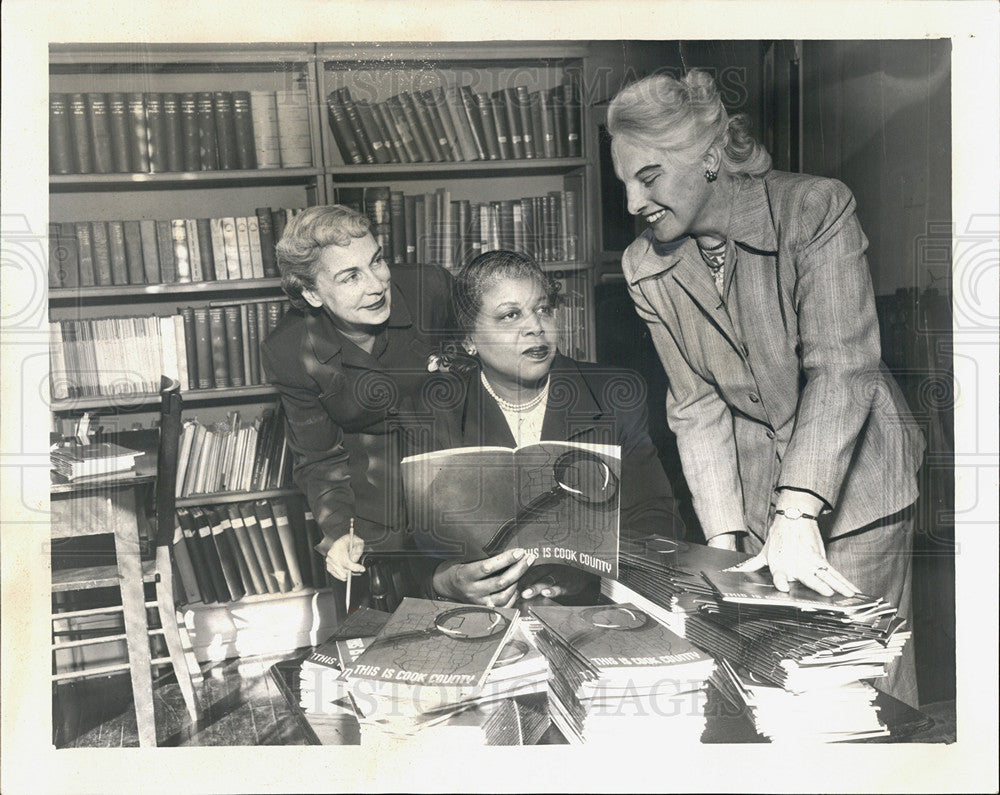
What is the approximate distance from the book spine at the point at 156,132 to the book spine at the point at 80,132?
0.18 meters

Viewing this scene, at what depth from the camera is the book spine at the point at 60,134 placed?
2.43 metres

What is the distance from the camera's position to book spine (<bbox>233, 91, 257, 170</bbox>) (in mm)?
2418

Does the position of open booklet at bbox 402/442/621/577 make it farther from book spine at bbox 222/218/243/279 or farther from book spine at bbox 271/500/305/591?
book spine at bbox 222/218/243/279

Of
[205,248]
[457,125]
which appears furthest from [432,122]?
[205,248]

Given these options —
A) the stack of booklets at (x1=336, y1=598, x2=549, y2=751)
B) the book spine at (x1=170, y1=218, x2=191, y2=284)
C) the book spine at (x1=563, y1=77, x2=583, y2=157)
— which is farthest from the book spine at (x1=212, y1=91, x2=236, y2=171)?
the stack of booklets at (x1=336, y1=598, x2=549, y2=751)

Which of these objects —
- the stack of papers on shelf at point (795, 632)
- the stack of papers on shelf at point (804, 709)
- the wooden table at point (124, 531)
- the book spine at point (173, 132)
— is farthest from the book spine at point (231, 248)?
the stack of papers on shelf at point (804, 709)

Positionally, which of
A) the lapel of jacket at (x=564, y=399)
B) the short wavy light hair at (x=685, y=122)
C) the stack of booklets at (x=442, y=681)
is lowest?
the stack of booklets at (x=442, y=681)

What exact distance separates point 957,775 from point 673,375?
1.45 metres

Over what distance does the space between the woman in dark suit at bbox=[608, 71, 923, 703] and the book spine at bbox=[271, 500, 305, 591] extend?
3.85 feet

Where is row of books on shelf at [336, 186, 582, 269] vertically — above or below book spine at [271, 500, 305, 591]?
above

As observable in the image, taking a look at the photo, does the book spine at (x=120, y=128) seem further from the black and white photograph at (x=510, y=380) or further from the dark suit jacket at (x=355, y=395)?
the dark suit jacket at (x=355, y=395)

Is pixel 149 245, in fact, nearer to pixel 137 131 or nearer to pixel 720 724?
pixel 137 131

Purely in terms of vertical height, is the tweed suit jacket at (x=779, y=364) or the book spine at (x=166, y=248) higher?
the book spine at (x=166, y=248)

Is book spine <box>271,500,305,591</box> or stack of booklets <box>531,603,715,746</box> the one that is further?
book spine <box>271,500,305,591</box>
